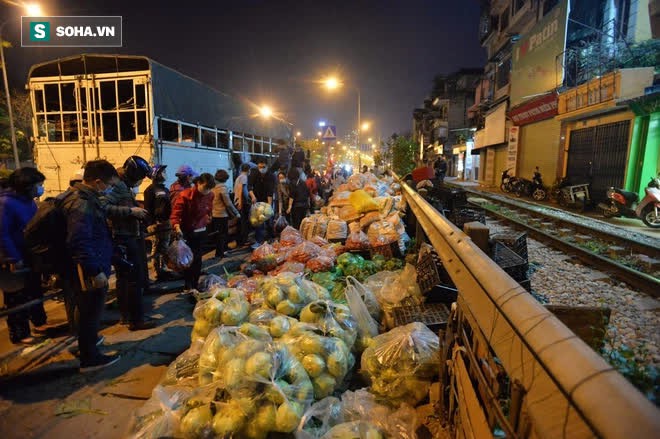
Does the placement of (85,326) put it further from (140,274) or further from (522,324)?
(522,324)

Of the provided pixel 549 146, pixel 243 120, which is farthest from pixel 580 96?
pixel 243 120

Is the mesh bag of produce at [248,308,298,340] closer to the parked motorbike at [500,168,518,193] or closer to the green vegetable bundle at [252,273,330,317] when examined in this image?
the green vegetable bundle at [252,273,330,317]

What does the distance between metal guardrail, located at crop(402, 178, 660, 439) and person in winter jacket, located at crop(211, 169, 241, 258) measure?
6.00 m

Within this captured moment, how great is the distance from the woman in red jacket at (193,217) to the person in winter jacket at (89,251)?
1757mm

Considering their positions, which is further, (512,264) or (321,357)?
(512,264)

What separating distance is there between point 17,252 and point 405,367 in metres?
4.26

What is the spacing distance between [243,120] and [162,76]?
5.16 m

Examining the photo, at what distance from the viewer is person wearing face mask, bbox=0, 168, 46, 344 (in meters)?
3.85

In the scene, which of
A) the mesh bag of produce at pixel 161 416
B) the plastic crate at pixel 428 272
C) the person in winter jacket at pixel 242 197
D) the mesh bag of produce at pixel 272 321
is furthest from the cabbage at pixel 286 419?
the person in winter jacket at pixel 242 197

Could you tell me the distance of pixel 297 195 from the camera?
8844mm

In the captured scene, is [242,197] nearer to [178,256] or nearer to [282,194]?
[282,194]

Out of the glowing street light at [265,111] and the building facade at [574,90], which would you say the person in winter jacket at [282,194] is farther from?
the building facade at [574,90]

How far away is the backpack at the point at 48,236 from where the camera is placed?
11.6 feet

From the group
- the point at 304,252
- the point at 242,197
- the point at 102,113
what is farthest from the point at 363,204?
the point at 102,113
